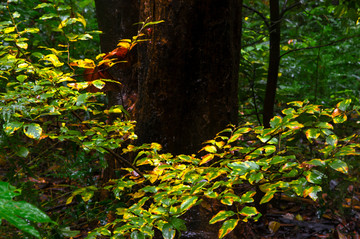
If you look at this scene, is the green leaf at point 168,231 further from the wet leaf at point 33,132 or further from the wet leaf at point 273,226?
the wet leaf at point 273,226

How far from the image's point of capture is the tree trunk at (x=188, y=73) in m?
1.74

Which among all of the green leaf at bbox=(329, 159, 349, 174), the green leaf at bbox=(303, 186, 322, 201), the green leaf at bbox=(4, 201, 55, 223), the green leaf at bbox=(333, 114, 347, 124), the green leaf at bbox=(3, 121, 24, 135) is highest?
the green leaf at bbox=(333, 114, 347, 124)

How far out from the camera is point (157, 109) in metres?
1.82

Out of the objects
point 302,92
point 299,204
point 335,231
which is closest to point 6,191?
point 335,231

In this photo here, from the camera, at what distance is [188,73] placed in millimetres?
1787

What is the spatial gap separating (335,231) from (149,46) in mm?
2210

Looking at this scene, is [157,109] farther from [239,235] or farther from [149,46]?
[239,235]

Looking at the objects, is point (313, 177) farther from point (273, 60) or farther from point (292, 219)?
point (292, 219)

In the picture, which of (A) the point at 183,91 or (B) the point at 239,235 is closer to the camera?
(A) the point at 183,91

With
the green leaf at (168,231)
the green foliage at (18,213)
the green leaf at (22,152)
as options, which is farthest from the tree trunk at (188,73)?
the green foliage at (18,213)

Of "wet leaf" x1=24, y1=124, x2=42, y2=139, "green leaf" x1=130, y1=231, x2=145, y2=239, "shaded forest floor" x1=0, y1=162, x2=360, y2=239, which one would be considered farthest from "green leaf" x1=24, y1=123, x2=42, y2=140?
"shaded forest floor" x1=0, y1=162, x2=360, y2=239

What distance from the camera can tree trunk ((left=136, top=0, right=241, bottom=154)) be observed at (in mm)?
1743

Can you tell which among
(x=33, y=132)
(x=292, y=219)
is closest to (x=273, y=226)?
(x=292, y=219)

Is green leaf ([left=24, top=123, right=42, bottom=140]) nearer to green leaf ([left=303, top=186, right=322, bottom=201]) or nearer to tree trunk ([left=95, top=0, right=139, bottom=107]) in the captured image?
green leaf ([left=303, top=186, right=322, bottom=201])
